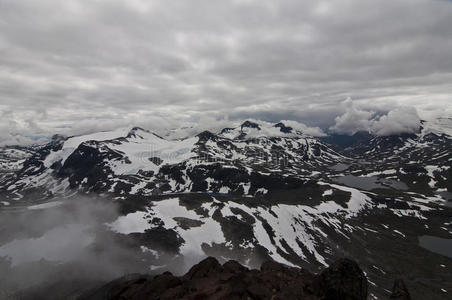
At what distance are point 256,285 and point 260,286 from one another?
0.77 m

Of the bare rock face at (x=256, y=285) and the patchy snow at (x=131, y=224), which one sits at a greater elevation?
the bare rock face at (x=256, y=285)

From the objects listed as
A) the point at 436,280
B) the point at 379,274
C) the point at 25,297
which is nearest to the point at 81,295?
the point at 25,297

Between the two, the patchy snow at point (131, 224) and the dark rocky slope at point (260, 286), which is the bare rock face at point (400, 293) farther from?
the patchy snow at point (131, 224)

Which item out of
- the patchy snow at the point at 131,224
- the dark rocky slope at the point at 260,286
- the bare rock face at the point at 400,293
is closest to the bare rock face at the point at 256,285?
the dark rocky slope at the point at 260,286

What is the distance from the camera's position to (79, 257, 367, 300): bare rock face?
1551 inches

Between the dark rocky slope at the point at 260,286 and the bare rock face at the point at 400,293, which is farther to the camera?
the dark rocky slope at the point at 260,286

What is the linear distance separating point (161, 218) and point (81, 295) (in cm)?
8181

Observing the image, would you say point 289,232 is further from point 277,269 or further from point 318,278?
point 318,278

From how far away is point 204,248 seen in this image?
14125 cm

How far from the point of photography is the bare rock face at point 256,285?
129 feet

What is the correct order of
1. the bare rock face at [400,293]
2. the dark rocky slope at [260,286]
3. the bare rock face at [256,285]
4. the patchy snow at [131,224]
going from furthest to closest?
the patchy snow at [131,224] < the bare rock face at [256,285] < the dark rocky slope at [260,286] < the bare rock face at [400,293]

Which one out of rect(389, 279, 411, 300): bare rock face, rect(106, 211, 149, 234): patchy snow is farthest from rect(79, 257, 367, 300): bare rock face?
rect(106, 211, 149, 234): patchy snow

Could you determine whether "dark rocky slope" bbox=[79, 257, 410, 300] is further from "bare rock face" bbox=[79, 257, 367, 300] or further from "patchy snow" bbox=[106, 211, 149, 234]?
"patchy snow" bbox=[106, 211, 149, 234]

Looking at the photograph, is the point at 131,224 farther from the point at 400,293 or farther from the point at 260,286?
the point at 400,293
